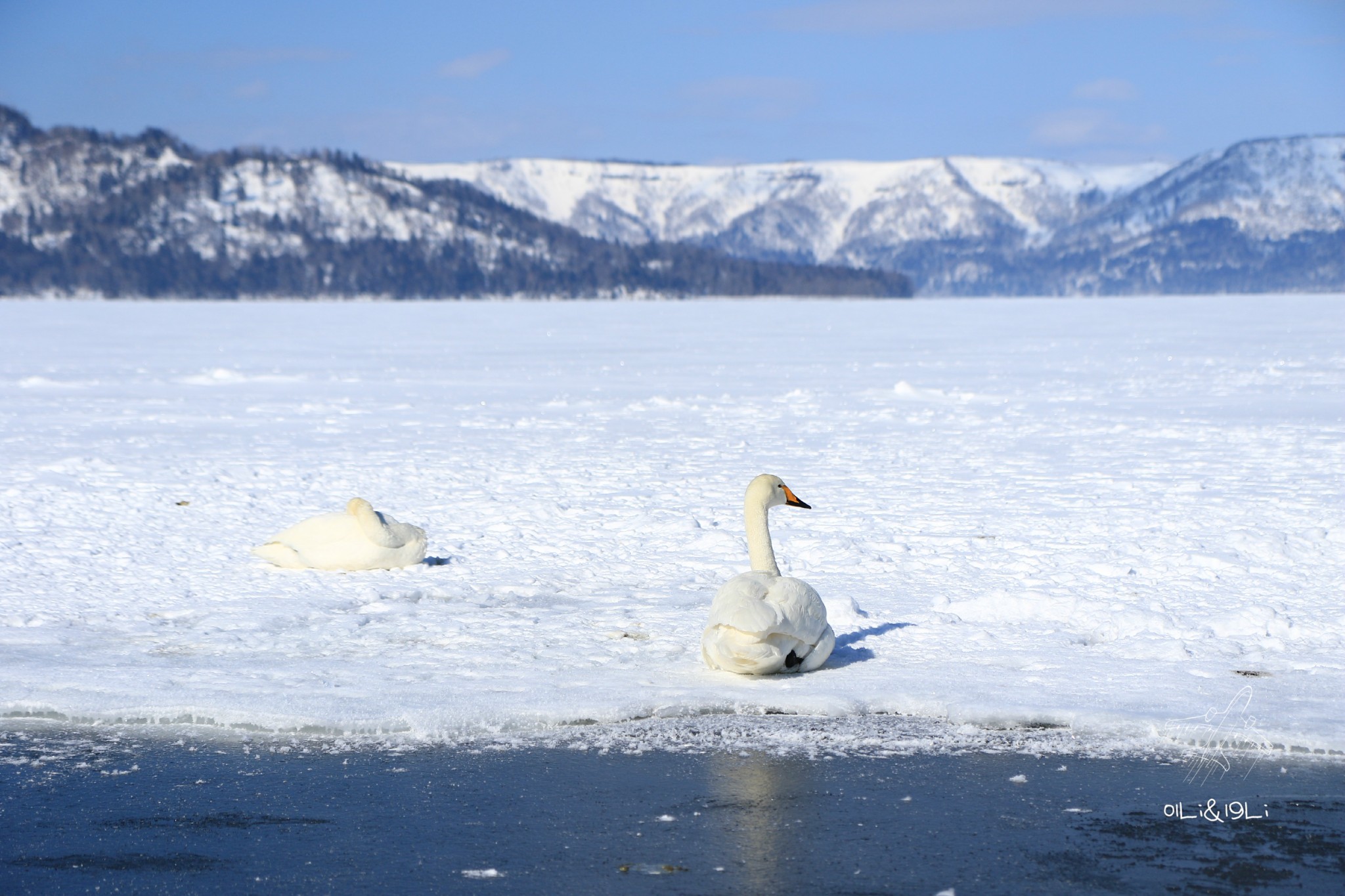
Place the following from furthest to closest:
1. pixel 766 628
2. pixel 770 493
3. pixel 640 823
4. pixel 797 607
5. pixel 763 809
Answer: pixel 770 493 → pixel 797 607 → pixel 766 628 → pixel 763 809 → pixel 640 823

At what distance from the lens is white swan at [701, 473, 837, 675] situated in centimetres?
644

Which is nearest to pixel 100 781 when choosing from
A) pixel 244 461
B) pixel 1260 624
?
pixel 1260 624

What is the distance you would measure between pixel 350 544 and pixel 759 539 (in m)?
3.36

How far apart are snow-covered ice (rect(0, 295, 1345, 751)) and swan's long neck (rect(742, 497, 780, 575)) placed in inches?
22.9

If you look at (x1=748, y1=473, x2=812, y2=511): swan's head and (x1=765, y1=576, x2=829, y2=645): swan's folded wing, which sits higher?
(x1=748, y1=473, x2=812, y2=511): swan's head

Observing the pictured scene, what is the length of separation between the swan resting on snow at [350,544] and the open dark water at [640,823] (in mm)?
3514

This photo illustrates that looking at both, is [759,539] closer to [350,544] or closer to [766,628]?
[766,628]

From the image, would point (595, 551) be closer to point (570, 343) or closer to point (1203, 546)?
point (1203, 546)

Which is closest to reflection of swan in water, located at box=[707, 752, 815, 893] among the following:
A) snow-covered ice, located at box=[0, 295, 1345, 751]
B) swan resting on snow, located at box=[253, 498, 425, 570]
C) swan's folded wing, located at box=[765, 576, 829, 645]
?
snow-covered ice, located at box=[0, 295, 1345, 751]

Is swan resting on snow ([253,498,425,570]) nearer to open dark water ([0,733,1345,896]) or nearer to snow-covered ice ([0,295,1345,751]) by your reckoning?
snow-covered ice ([0,295,1345,751])

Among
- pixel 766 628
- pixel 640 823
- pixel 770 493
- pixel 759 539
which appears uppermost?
pixel 770 493

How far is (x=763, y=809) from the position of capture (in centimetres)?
495

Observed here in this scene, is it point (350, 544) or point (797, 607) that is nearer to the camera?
point (797, 607)

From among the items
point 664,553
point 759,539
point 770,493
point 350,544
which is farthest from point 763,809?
point 664,553
